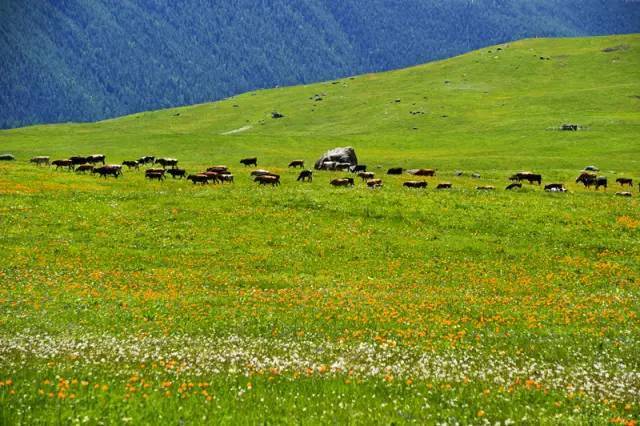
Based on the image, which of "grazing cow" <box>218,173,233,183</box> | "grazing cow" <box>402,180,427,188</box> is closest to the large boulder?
"grazing cow" <box>402,180,427,188</box>

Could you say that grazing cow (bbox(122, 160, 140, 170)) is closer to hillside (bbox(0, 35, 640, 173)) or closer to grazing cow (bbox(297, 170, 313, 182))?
hillside (bbox(0, 35, 640, 173))

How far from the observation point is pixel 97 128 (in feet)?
616

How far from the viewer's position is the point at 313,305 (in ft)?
76.3

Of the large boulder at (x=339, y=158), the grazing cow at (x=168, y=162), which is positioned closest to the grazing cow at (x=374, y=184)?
the large boulder at (x=339, y=158)

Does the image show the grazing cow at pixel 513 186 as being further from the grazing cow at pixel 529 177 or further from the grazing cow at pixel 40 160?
the grazing cow at pixel 40 160

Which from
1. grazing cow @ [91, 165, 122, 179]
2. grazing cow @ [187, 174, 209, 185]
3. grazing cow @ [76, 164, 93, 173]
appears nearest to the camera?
grazing cow @ [187, 174, 209, 185]

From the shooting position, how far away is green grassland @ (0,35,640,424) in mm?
11875

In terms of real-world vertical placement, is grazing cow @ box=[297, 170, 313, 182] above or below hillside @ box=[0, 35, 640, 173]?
below

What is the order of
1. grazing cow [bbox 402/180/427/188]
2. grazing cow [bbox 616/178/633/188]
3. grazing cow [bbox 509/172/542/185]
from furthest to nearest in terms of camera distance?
grazing cow [bbox 509/172/542/185], grazing cow [bbox 616/178/633/188], grazing cow [bbox 402/180/427/188]

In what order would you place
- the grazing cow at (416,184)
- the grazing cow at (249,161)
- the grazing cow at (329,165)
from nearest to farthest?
the grazing cow at (416,184) → the grazing cow at (329,165) → the grazing cow at (249,161)

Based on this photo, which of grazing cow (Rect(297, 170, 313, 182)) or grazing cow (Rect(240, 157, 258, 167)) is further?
grazing cow (Rect(240, 157, 258, 167))

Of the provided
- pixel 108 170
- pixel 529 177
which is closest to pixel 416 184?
pixel 529 177

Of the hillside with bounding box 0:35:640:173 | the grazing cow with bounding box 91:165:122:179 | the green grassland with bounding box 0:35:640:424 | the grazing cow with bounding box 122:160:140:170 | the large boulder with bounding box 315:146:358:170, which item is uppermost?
the hillside with bounding box 0:35:640:173

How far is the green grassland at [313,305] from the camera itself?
11.9m
